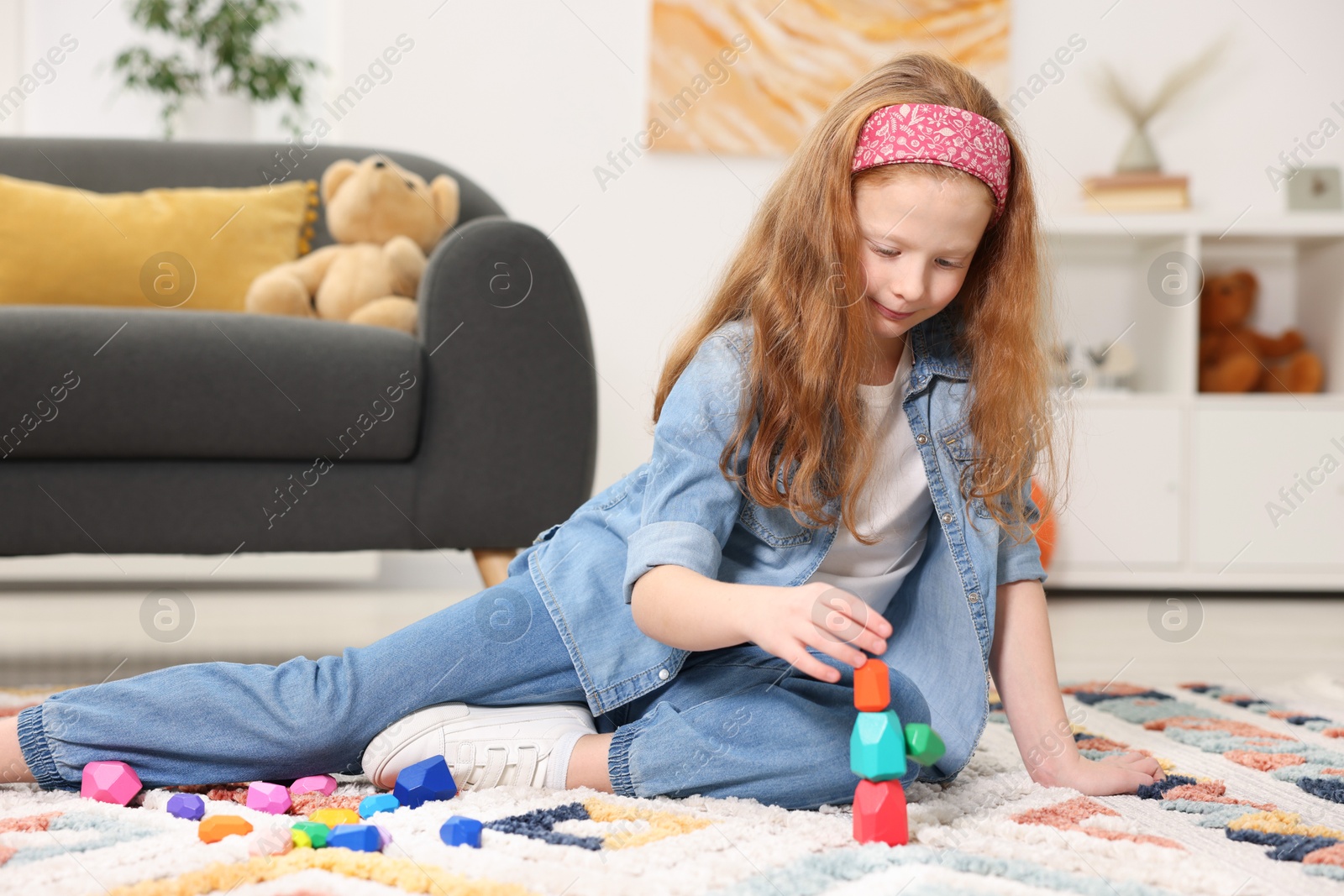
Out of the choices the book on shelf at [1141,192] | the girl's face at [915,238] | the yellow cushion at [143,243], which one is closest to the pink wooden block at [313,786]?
the girl's face at [915,238]

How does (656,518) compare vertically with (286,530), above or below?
above

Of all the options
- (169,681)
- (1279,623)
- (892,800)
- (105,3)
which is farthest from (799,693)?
(105,3)

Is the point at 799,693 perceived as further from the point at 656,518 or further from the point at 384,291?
the point at 384,291

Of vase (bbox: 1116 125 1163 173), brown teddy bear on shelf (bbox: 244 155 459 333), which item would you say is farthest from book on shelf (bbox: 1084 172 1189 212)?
brown teddy bear on shelf (bbox: 244 155 459 333)

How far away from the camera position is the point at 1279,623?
1.87m

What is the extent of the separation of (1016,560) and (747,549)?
210 mm

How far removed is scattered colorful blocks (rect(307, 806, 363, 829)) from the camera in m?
0.66

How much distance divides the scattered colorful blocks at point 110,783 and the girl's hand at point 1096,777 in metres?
0.62

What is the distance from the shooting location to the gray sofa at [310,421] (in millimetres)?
1183

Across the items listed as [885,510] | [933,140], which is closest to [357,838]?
[885,510]

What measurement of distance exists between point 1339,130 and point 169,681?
2.68 meters

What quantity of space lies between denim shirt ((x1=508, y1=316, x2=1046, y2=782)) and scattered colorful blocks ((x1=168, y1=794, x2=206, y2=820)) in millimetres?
255

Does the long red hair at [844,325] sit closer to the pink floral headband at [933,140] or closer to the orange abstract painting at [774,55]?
the pink floral headband at [933,140]

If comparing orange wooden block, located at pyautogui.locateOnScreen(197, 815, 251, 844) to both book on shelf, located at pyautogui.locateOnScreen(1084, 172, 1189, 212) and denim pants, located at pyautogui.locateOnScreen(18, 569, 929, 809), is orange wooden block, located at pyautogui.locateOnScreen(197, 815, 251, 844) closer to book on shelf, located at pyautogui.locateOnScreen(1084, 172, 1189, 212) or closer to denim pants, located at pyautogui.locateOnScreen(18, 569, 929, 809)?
denim pants, located at pyautogui.locateOnScreen(18, 569, 929, 809)
